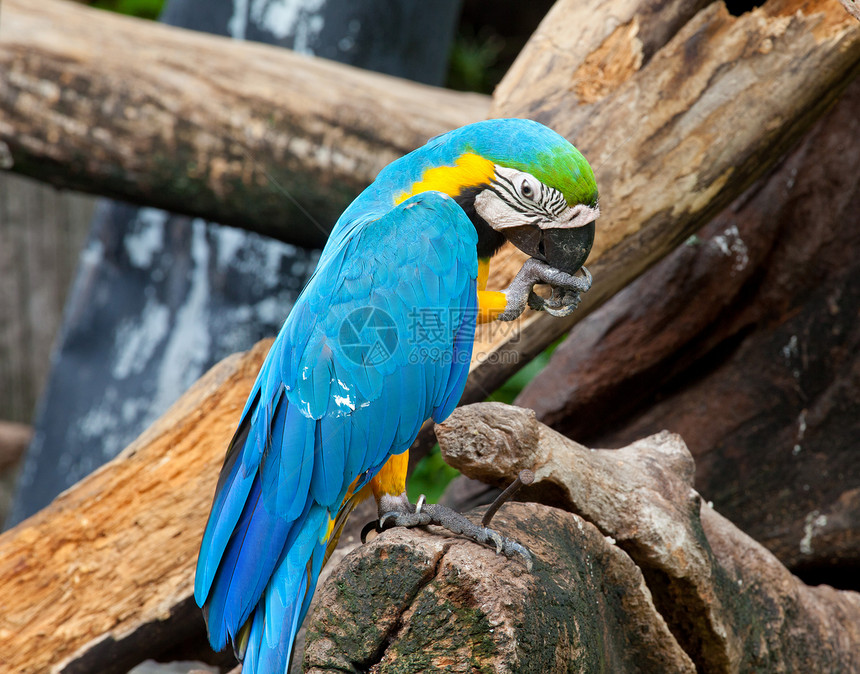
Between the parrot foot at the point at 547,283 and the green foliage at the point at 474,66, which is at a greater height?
the parrot foot at the point at 547,283

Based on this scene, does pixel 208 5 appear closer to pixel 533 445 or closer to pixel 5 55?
pixel 5 55

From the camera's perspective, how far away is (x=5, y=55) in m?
2.61

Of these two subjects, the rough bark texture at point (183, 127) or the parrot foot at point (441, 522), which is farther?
the rough bark texture at point (183, 127)

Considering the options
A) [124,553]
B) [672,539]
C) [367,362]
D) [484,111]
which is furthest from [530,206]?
[484,111]

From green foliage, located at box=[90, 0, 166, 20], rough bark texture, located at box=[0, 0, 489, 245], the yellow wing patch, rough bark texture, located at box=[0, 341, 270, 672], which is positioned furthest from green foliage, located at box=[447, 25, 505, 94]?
the yellow wing patch

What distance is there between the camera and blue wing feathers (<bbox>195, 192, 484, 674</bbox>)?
1.47 metres

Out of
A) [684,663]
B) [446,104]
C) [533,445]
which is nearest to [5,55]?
[446,104]

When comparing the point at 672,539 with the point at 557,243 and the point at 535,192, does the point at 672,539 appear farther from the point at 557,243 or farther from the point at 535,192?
the point at 535,192

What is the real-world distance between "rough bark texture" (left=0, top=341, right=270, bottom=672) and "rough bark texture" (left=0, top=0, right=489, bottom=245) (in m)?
0.85

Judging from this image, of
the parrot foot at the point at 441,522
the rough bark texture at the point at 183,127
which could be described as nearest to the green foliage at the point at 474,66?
the rough bark texture at the point at 183,127

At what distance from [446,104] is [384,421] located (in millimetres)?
1744

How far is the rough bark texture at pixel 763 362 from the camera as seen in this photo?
2.44m

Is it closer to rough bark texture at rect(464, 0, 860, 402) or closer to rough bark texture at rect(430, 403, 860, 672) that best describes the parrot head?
rough bark texture at rect(430, 403, 860, 672)

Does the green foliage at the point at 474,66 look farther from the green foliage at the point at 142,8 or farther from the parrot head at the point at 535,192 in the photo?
the parrot head at the point at 535,192
